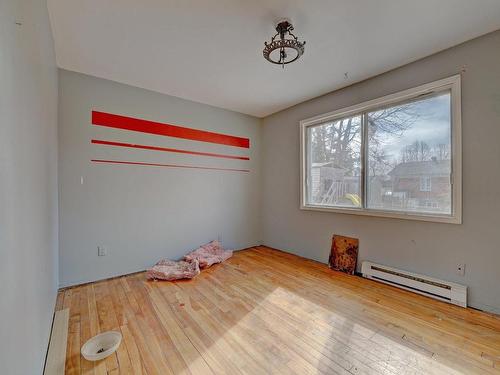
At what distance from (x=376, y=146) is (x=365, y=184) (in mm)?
518

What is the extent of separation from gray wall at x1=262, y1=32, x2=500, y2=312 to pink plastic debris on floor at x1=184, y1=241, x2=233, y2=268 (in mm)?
1549

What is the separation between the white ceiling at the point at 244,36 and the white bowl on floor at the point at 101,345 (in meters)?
2.61

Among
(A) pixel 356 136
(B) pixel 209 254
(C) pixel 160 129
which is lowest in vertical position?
(B) pixel 209 254

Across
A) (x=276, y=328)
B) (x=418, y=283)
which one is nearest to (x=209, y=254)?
(x=276, y=328)

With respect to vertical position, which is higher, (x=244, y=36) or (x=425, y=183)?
(x=244, y=36)

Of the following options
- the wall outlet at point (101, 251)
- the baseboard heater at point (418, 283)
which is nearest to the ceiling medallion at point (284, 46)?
the baseboard heater at point (418, 283)

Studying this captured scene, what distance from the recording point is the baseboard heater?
229cm

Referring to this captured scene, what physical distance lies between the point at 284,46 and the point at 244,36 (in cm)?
43

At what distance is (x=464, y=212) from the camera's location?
2.29m

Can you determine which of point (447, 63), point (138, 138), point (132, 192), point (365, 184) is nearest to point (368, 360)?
point (365, 184)

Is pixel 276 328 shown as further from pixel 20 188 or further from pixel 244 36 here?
pixel 244 36

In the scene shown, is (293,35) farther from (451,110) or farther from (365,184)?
(365,184)

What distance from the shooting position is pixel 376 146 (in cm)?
301

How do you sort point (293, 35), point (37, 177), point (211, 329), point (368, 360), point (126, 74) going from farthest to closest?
1. point (126, 74)
2. point (293, 35)
3. point (211, 329)
4. point (368, 360)
5. point (37, 177)
